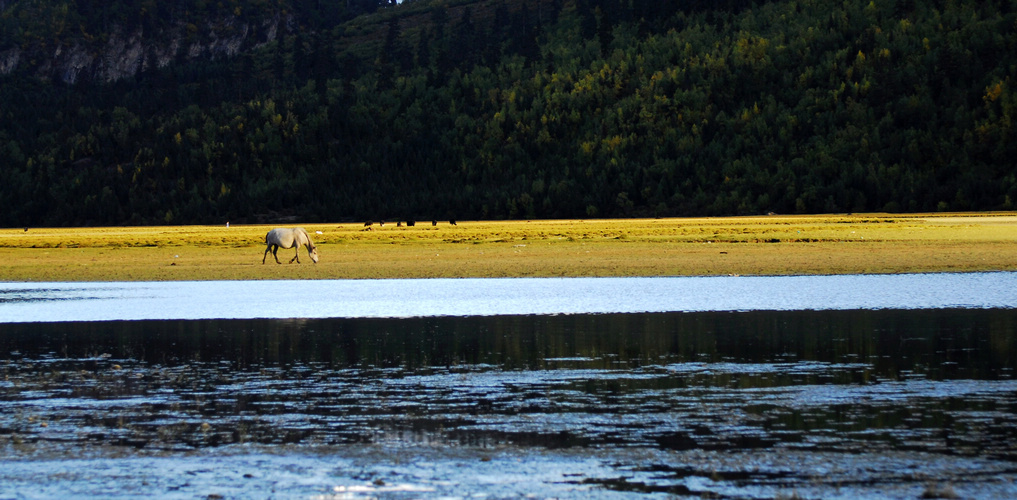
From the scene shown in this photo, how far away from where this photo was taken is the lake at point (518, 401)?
784 cm

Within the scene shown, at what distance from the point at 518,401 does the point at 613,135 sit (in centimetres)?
11661

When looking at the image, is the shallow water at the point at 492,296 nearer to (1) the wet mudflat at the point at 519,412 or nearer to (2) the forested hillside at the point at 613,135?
(1) the wet mudflat at the point at 519,412

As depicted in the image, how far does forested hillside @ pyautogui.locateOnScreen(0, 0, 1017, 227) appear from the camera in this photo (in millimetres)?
109875

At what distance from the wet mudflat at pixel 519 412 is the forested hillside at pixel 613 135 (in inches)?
3530

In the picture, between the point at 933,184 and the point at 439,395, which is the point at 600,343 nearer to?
the point at 439,395

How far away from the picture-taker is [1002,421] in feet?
31.0

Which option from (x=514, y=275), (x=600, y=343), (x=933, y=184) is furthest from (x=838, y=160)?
(x=600, y=343)

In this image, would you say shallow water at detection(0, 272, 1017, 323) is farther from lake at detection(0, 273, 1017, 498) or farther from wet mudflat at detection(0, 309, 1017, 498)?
wet mudflat at detection(0, 309, 1017, 498)

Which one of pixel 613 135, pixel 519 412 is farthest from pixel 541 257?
pixel 613 135

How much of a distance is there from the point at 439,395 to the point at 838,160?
10473 centimetres

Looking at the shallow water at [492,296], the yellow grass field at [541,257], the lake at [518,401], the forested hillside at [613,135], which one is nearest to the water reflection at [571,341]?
the lake at [518,401]

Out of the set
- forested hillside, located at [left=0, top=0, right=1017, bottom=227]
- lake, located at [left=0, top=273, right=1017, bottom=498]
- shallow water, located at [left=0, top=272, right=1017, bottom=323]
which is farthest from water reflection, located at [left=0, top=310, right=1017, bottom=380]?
forested hillside, located at [left=0, top=0, right=1017, bottom=227]

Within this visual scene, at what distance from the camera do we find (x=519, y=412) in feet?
33.7

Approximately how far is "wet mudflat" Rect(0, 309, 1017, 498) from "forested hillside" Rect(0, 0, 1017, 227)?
8966 centimetres
